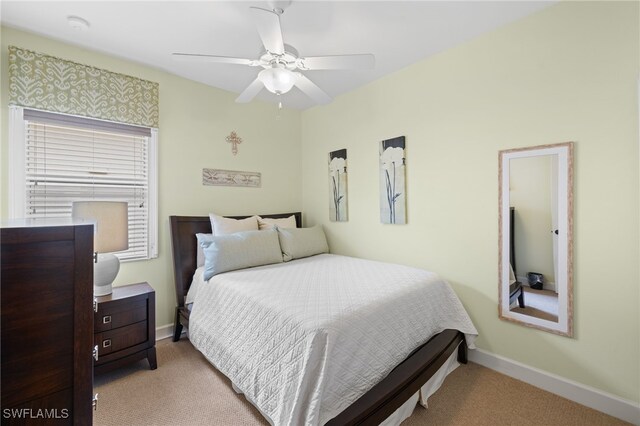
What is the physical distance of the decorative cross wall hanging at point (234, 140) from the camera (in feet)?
10.6

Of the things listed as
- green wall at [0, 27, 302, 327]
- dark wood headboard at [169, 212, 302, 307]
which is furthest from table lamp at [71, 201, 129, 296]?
dark wood headboard at [169, 212, 302, 307]

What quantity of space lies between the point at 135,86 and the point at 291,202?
207cm

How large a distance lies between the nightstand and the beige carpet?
158 mm

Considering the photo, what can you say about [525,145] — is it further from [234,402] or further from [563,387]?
[234,402]

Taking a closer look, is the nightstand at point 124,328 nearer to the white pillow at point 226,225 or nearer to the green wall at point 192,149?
the green wall at point 192,149

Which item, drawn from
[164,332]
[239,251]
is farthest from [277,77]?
[164,332]

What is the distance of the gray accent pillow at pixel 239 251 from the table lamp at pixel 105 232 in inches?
24.8

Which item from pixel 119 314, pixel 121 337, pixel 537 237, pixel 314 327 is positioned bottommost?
pixel 121 337

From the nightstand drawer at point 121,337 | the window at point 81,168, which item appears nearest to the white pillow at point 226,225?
the window at point 81,168

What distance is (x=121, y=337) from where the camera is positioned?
2.14 m

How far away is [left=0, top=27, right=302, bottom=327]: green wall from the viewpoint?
8.48ft

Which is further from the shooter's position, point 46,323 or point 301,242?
point 301,242

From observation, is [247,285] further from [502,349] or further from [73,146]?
[502,349]

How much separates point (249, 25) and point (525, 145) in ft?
7.24
